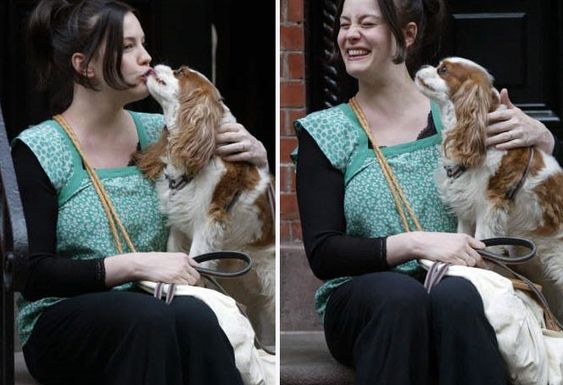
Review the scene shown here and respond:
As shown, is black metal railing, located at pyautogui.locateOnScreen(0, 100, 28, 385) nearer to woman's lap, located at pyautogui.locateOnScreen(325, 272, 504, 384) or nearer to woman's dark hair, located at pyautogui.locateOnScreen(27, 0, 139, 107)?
woman's dark hair, located at pyautogui.locateOnScreen(27, 0, 139, 107)

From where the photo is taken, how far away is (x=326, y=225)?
3.81 m

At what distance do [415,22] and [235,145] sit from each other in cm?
71

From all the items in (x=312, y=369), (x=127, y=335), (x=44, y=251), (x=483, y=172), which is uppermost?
(x=483, y=172)

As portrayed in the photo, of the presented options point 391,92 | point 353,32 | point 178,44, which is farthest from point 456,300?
point 178,44

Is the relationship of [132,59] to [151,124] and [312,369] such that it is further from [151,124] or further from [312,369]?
[312,369]

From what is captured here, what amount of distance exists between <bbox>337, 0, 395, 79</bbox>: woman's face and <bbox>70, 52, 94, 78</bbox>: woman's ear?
2.54 ft

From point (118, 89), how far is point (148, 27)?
3.64 ft

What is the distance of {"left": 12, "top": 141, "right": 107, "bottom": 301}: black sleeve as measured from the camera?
11.8ft

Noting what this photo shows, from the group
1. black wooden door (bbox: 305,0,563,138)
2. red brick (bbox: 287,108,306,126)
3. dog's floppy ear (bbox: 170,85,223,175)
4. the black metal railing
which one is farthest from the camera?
red brick (bbox: 287,108,306,126)

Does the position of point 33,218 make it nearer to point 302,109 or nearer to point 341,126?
point 341,126

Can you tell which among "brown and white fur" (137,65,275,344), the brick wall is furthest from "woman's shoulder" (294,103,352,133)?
the brick wall

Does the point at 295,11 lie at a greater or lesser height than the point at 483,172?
greater

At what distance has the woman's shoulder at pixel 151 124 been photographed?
3.88 m

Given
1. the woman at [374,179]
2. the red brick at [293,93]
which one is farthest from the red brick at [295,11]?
the woman at [374,179]
